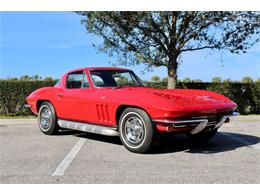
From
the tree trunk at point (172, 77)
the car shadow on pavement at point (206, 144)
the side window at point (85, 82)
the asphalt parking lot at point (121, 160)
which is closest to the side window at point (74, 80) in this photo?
the side window at point (85, 82)

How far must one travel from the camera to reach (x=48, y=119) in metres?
8.02

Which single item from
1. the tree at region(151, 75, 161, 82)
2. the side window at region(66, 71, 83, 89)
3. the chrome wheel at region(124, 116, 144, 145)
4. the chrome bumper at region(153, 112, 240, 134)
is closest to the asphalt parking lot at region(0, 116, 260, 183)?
the chrome wheel at region(124, 116, 144, 145)

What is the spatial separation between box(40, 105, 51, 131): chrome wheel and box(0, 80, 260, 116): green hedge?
213 inches

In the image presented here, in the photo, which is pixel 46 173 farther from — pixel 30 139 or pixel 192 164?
pixel 30 139

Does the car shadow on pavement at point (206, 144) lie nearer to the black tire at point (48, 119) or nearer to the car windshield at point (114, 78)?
the car windshield at point (114, 78)

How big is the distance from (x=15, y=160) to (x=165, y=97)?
2.62 m

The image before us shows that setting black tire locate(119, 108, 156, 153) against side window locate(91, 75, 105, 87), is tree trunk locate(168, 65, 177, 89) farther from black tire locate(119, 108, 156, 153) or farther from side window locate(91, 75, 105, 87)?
black tire locate(119, 108, 156, 153)

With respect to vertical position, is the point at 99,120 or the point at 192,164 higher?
the point at 99,120

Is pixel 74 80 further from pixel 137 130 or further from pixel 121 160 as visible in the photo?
pixel 121 160

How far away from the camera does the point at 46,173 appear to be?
4.72 metres

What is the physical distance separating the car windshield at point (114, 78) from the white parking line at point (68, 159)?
4.07ft

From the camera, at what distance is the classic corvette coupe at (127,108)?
18.2 feet

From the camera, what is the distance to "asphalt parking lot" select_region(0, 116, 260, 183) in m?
4.48
